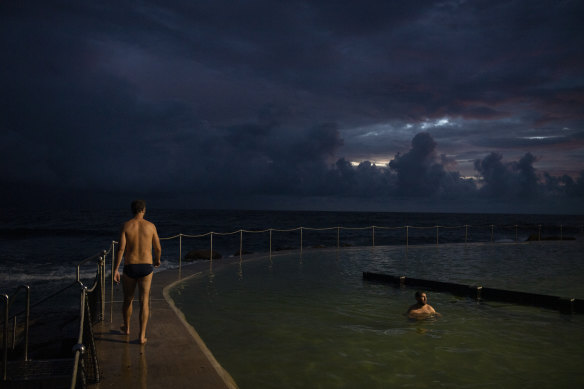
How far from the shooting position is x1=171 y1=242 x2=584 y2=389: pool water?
5113 mm

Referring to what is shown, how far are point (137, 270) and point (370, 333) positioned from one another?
4.00m

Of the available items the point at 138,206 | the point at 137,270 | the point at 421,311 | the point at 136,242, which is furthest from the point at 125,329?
the point at 421,311

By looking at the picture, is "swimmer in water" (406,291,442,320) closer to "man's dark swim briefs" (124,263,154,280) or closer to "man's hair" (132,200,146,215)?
"man's dark swim briefs" (124,263,154,280)

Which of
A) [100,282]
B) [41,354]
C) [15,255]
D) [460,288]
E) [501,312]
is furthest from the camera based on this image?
[15,255]

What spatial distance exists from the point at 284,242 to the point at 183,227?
1044 inches

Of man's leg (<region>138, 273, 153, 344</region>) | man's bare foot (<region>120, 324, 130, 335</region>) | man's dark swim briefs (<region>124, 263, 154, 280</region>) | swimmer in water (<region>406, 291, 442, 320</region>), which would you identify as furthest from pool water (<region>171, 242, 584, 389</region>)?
man's dark swim briefs (<region>124, 263, 154, 280</region>)

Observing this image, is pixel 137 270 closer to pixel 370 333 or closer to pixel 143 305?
pixel 143 305

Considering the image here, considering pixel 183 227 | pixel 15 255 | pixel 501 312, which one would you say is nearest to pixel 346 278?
pixel 501 312

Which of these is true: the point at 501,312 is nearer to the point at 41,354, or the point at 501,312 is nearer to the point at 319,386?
the point at 319,386

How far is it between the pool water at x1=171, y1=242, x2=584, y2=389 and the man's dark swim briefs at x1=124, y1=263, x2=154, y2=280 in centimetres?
153

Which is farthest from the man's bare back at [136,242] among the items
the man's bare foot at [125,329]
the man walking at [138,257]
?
the man's bare foot at [125,329]

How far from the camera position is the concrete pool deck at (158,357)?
4.10 m

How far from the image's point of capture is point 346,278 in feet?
40.2

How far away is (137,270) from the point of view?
5227 millimetres
